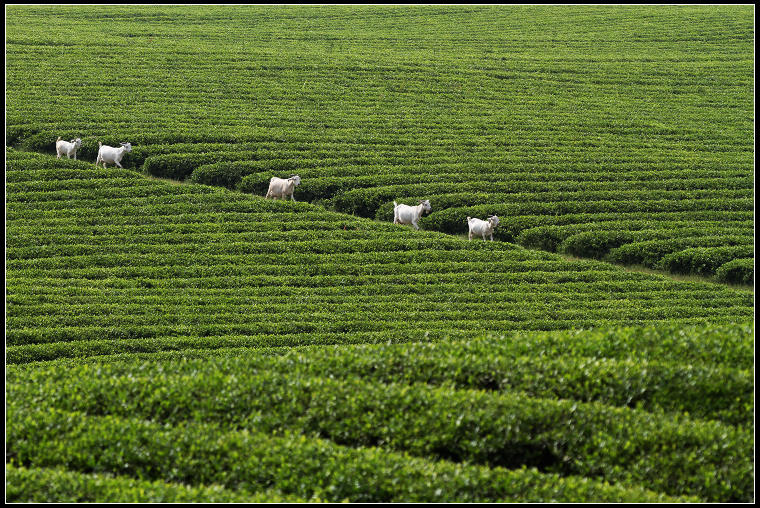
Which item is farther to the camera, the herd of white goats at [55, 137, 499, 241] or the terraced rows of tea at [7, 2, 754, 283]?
the terraced rows of tea at [7, 2, 754, 283]

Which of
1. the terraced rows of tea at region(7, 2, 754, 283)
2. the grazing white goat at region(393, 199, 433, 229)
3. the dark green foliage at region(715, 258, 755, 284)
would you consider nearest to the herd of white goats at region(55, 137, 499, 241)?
the grazing white goat at region(393, 199, 433, 229)

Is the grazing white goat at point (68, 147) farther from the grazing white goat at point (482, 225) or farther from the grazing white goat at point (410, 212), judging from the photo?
the grazing white goat at point (482, 225)

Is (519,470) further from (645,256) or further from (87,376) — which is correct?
(645,256)

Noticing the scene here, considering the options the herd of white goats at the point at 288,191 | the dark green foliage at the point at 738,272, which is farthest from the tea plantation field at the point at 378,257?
the herd of white goats at the point at 288,191

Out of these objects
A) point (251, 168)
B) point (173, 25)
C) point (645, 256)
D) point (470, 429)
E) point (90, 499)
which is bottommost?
point (90, 499)

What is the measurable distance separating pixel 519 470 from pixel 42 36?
4813 cm

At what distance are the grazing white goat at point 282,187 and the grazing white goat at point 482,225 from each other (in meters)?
6.35

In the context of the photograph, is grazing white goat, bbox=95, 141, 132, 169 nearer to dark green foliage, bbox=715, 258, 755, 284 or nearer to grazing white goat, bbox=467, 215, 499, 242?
grazing white goat, bbox=467, 215, 499, 242

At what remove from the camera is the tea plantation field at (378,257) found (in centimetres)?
1029

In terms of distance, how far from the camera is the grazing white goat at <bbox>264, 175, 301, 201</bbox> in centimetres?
2923

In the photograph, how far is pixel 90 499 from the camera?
959cm

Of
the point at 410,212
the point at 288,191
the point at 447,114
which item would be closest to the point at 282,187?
the point at 288,191

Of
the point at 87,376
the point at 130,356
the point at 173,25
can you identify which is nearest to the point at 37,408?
the point at 87,376

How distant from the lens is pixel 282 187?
2938 centimetres
